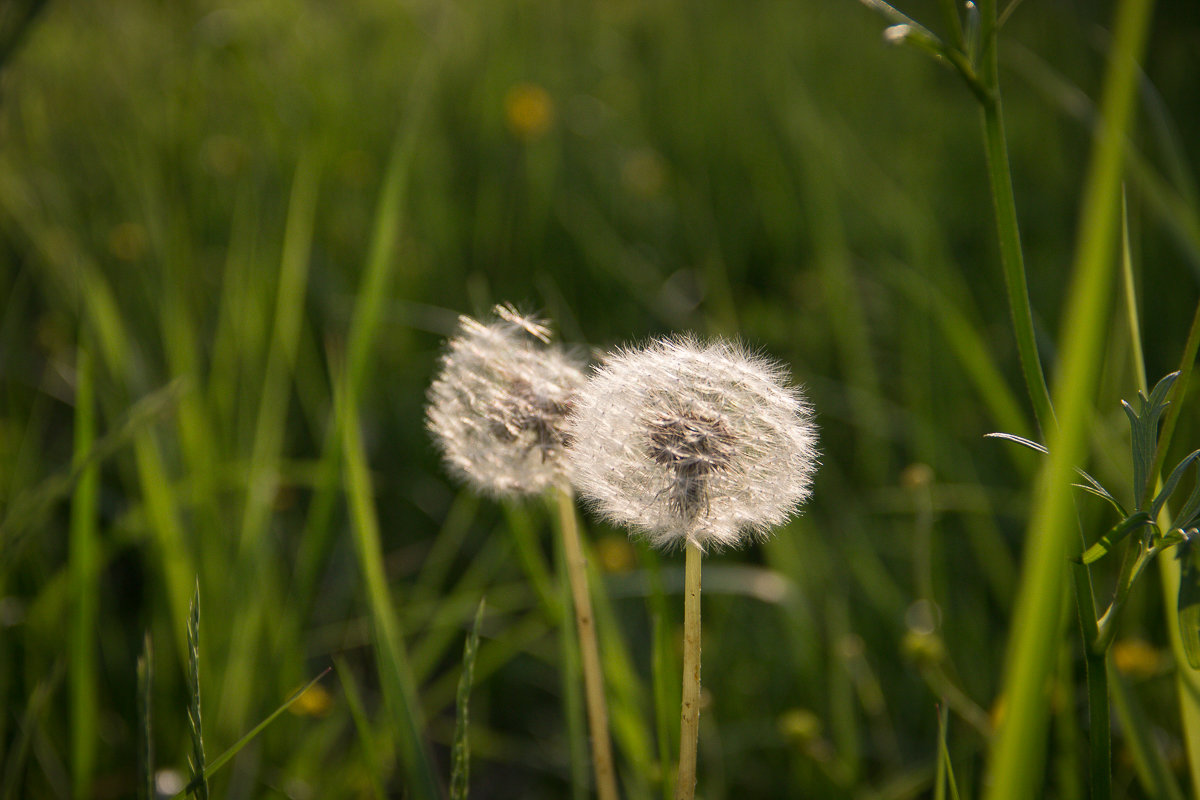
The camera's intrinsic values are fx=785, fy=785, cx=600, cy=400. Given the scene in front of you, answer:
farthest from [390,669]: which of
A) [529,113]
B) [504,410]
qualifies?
[529,113]

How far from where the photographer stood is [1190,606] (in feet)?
2.41

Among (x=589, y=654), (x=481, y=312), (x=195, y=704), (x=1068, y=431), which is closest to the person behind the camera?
(x=1068, y=431)

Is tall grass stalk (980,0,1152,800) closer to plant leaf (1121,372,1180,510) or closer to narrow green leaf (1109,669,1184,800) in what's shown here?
A: plant leaf (1121,372,1180,510)

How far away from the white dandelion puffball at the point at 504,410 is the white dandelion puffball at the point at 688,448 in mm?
107

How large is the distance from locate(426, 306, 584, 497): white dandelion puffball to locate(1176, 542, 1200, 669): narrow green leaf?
635 millimetres

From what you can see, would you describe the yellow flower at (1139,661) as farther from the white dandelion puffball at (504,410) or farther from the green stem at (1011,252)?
the white dandelion puffball at (504,410)

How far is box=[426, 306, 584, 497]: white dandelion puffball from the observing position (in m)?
1.01

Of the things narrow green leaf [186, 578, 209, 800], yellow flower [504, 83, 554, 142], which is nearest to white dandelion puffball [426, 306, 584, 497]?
narrow green leaf [186, 578, 209, 800]

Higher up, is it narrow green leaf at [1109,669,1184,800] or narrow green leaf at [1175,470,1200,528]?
narrow green leaf at [1175,470,1200,528]

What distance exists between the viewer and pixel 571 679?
1134 millimetres

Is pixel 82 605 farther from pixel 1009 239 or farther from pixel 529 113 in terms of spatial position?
pixel 529 113

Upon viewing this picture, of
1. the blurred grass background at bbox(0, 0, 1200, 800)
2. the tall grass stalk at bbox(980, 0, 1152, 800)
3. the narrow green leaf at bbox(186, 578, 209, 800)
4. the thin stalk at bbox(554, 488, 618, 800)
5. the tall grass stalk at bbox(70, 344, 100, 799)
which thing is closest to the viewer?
the tall grass stalk at bbox(980, 0, 1152, 800)

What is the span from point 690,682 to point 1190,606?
47 cm

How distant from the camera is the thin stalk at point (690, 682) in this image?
2.47 feet
